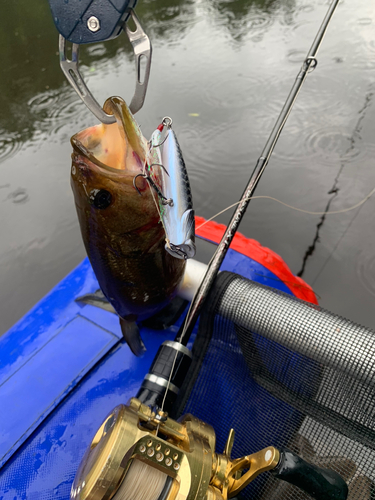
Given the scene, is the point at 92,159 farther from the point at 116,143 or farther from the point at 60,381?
the point at 60,381

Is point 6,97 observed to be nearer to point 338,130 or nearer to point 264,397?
point 338,130

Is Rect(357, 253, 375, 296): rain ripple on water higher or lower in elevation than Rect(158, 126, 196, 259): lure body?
lower

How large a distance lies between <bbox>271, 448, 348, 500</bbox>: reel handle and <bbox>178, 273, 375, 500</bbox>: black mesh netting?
309mm

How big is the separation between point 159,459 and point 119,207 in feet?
2.52

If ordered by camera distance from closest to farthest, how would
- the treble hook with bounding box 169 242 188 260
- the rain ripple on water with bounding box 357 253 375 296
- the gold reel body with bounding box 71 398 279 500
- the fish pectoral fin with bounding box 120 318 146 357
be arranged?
the gold reel body with bounding box 71 398 279 500
the treble hook with bounding box 169 242 188 260
the fish pectoral fin with bounding box 120 318 146 357
the rain ripple on water with bounding box 357 253 375 296

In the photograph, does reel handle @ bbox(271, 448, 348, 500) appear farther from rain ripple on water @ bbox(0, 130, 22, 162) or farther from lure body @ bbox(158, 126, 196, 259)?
rain ripple on water @ bbox(0, 130, 22, 162)

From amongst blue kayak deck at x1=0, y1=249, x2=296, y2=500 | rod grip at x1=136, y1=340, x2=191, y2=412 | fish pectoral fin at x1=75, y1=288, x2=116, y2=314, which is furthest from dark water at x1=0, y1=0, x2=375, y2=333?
rod grip at x1=136, y1=340, x2=191, y2=412

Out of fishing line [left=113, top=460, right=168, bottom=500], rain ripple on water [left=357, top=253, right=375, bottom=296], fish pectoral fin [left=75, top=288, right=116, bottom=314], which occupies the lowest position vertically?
rain ripple on water [left=357, top=253, right=375, bottom=296]

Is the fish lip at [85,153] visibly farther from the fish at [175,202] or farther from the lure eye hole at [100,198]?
the fish at [175,202]

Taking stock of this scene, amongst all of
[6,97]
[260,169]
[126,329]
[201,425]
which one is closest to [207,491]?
[201,425]

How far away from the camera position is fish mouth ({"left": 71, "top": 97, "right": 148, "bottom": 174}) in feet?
3.77

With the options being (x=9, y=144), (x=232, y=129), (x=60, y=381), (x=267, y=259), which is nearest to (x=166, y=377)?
(x=60, y=381)

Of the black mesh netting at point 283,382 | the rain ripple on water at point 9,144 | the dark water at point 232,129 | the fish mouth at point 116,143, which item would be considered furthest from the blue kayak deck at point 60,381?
the rain ripple on water at point 9,144

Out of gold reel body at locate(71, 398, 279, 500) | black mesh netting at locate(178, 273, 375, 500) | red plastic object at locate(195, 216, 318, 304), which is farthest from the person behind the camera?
red plastic object at locate(195, 216, 318, 304)
